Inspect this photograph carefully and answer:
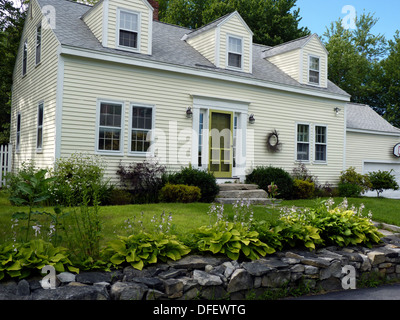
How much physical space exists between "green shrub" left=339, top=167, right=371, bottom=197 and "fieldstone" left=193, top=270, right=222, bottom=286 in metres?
11.5

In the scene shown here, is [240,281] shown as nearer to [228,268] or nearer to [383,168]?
[228,268]

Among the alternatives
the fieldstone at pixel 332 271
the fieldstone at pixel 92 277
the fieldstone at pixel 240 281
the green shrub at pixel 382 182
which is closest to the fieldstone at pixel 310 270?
the fieldstone at pixel 332 271

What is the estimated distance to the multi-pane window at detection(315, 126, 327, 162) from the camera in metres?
15.7

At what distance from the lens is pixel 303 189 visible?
13.2 meters

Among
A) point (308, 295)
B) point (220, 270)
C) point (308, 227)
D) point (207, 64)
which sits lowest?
point (308, 295)

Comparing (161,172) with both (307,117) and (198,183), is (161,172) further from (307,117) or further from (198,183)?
(307,117)

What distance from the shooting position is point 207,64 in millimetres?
13273

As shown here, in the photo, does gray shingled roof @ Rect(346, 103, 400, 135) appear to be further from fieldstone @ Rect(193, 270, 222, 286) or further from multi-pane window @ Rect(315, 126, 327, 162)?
fieldstone @ Rect(193, 270, 222, 286)

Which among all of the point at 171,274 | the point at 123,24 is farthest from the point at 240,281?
the point at 123,24

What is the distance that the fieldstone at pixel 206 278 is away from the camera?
4238 mm

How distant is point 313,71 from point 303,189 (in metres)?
5.43

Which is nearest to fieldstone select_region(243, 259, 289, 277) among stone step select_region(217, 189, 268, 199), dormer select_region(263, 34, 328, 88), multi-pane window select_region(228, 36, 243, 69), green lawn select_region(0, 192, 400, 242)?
green lawn select_region(0, 192, 400, 242)

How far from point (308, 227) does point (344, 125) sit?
12.0 metres
